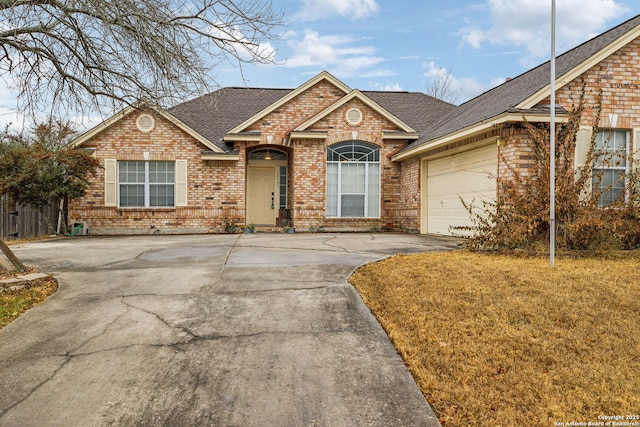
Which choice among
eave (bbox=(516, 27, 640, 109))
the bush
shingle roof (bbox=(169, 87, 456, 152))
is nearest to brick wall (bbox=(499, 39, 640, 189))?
eave (bbox=(516, 27, 640, 109))

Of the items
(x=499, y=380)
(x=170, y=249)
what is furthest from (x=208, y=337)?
(x=170, y=249)

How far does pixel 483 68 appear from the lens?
848 inches

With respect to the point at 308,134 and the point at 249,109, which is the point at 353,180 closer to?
the point at 308,134

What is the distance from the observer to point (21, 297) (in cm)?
501

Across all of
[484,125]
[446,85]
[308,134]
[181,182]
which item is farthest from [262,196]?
[446,85]

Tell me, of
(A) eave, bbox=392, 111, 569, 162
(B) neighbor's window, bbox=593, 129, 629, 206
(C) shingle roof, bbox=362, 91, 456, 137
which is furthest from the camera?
(C) shingle roof, bbox=362, 91, 456, 137

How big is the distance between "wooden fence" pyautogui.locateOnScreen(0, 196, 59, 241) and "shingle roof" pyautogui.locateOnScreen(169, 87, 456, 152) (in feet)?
18.3

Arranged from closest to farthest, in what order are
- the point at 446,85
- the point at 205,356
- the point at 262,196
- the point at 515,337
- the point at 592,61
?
the point at 205,356, the point at 515,337, the point at 592,61, the point at 262,196, the point at 446,85

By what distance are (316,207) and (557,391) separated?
1207 centimetres

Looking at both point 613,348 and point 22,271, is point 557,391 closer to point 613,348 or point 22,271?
point 613,348

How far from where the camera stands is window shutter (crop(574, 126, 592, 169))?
9.37 meters

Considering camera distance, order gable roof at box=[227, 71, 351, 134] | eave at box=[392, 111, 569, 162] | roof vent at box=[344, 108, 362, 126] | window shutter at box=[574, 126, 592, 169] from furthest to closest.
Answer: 1. gable roof at box=[227, 71, 351, 134]
2. roof vent at box=[344, 108, 362, 126]
3. window shutter at box=[574, 126, 592, 169]
4. eave at box=[392, 111, 569, 162]

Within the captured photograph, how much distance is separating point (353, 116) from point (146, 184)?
764 cm

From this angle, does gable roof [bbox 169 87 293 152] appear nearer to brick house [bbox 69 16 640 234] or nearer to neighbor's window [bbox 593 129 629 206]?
brick house [bbox 69 16 640 234]
